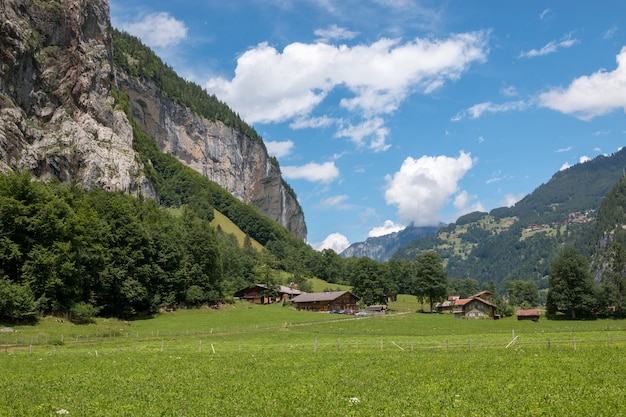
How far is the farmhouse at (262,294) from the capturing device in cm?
13825

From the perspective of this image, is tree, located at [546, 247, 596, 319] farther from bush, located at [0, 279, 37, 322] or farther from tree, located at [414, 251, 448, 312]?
bush, located at [0, 279, 37, 322]

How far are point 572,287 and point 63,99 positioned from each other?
143245 millimetres

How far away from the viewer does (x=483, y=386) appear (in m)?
21.8

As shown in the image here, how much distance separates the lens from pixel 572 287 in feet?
327

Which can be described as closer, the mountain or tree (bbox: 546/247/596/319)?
tree (bbox: 546/247/596/319)

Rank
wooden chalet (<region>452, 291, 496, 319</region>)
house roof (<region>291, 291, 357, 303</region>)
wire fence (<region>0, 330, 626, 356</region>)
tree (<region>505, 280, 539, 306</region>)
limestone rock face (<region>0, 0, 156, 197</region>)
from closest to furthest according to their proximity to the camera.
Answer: wire fence (<region>0, 330, 626, 356</region>) < wooden chalet (<region>452, 291, 496, 319</region>) < limestone rock face (<region>0, 0, 156, 197</region>) < house roof (<region>291, 291, 357, 303</region>) < tree (<region>505, 280, 539, 306</region>)

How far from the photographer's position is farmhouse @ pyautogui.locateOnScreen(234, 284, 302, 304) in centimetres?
13825

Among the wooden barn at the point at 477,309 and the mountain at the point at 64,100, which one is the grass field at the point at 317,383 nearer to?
the wooden barn at the point at 477,309

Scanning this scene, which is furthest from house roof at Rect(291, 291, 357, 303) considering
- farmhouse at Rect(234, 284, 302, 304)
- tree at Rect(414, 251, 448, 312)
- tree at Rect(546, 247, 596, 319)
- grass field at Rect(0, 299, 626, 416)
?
grass field at Rect(0, 299, 626, 416)

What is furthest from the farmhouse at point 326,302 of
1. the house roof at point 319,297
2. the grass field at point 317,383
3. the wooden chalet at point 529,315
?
the grass field at point 317,383

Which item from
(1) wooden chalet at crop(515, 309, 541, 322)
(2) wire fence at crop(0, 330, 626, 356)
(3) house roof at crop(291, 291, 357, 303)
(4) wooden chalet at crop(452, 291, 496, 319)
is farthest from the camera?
(3) house roof at crop(291, 291, 357, 303)

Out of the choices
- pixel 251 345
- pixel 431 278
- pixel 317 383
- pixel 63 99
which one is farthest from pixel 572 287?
pixel 63 99

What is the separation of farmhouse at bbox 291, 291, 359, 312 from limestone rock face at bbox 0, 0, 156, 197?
A: 67961 millimetres

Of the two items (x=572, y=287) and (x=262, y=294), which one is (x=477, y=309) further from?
(x=262, y=294)
